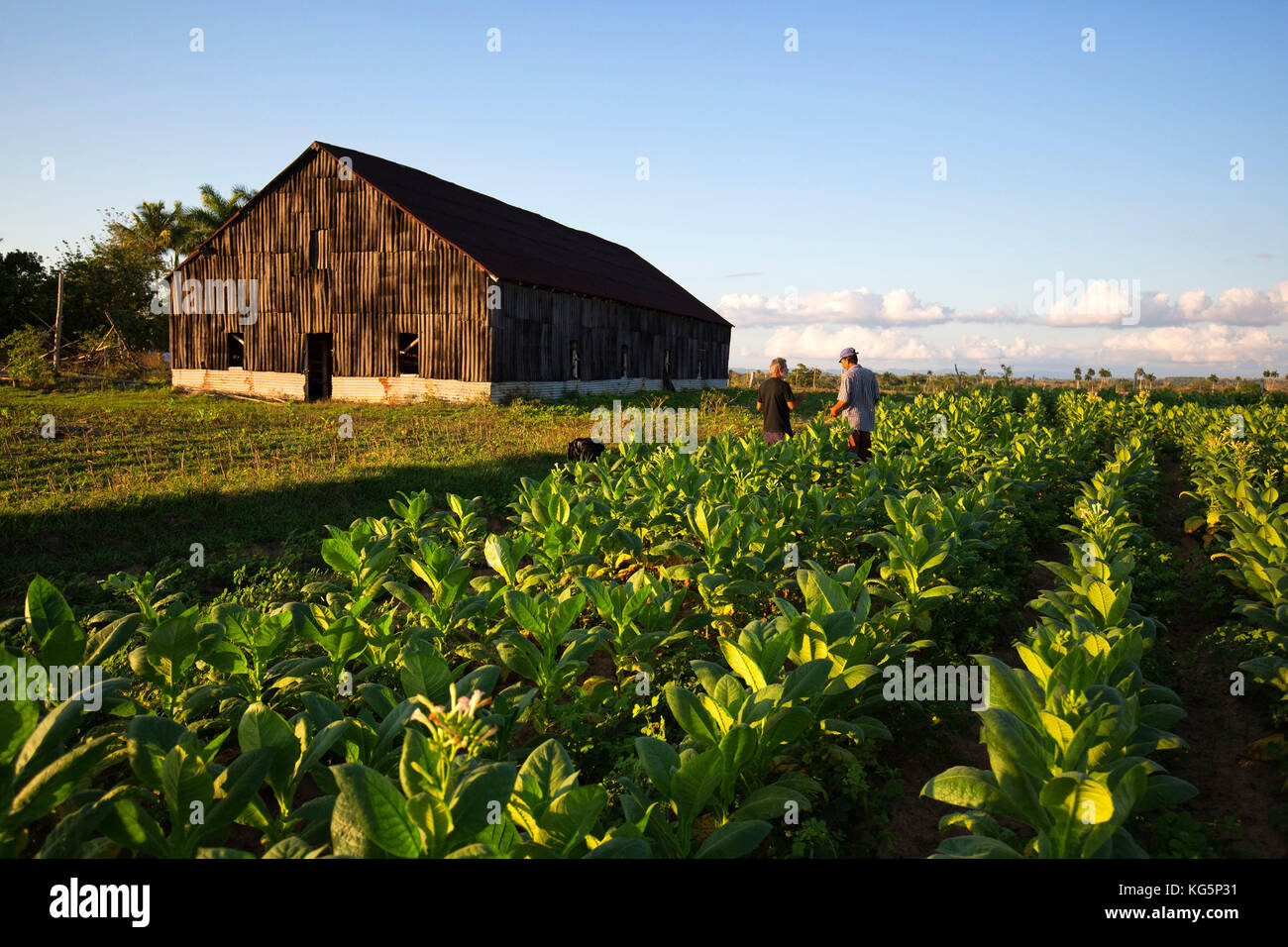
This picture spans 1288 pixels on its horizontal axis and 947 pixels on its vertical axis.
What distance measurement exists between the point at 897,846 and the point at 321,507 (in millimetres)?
8756

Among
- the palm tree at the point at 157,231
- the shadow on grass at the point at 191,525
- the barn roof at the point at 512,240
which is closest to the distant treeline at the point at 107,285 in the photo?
the palm tree at the point at 157,231

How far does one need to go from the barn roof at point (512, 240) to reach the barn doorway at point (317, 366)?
18.0 feet

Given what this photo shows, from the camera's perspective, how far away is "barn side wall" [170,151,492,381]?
2312 centimetres

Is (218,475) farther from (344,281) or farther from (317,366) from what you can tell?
(317,366)

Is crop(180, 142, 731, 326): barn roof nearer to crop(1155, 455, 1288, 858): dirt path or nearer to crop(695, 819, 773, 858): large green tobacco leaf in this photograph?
crop(1155, 455, 1288, 858): dirt path

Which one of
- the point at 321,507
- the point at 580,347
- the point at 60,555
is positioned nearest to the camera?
the point at 60,555

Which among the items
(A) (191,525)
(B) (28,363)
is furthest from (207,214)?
(A) (191,525)

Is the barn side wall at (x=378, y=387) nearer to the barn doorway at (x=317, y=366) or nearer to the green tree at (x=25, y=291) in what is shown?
the barn doorway at (x=317, y=366)

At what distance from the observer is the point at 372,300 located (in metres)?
24.0

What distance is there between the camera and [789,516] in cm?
661

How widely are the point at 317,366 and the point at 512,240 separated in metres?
8.71

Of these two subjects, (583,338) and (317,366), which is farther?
(583,338)
